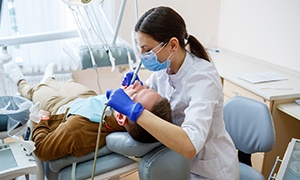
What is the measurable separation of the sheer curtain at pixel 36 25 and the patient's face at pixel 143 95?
5.09ft

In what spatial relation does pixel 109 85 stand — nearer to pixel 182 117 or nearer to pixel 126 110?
pixel 182 117

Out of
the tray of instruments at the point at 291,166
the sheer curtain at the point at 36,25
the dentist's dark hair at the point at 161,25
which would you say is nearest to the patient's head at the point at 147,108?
the dentist's dark hair at the point at 161,25

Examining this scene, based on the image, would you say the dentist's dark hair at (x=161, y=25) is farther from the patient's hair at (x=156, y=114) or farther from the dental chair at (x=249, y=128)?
the dental chair at (x=249, y=128)

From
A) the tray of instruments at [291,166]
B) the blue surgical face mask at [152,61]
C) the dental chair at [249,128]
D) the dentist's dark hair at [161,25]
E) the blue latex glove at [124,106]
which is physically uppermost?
the dentist's dark hair at [161,25]

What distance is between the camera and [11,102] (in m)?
1.52

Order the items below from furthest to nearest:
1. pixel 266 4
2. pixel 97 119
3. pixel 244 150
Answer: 1. pixel 266 4
2. pixel 244 150
3. pixel 97 119

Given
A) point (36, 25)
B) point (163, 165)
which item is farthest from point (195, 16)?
point (163, 165)

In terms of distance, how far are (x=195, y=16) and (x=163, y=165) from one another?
2.38 meters

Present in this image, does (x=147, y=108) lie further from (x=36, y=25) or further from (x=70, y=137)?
(x=36, y=25)

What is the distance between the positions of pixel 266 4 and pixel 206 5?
0.70m

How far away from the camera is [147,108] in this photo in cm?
135

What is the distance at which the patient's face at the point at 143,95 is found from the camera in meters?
1.36

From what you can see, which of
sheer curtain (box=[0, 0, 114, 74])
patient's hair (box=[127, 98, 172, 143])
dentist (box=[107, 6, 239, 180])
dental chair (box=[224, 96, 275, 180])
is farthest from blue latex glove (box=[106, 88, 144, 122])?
sheer curtain (box=[0, 0, 114, 74])

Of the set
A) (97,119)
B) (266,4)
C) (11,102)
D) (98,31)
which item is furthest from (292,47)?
(11,102)
